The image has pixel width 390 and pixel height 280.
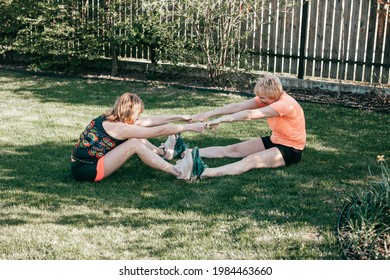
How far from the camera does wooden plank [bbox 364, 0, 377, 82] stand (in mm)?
10062

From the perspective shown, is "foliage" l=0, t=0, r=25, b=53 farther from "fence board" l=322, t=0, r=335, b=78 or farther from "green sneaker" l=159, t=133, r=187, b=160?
"green sneaker" l=159, t=133, r=187, b=160

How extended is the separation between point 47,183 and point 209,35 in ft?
18.7

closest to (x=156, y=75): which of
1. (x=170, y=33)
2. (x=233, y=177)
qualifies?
(x=170, y=33)

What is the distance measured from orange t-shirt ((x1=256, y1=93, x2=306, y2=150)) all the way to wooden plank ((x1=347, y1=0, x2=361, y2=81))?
14.8 feet

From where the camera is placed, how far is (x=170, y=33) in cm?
1121

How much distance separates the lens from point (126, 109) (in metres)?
5.81

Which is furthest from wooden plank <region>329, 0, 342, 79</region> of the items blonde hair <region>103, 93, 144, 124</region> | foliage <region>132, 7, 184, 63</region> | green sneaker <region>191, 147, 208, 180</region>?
blonde hair <region>103, 93, 144, 124</region>

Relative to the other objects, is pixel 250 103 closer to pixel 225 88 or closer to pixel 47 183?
pixel 47 183

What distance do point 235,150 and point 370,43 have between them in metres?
4.74

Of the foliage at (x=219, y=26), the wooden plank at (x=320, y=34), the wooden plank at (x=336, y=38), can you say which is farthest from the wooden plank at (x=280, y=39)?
the wooden plank at (x=336, y=38)

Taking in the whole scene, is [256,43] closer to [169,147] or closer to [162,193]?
[169,147]

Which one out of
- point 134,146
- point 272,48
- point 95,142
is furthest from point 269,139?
point 272,48

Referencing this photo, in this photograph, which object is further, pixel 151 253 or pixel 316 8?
pixel 316 8

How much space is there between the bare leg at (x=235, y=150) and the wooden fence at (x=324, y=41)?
389 cm
